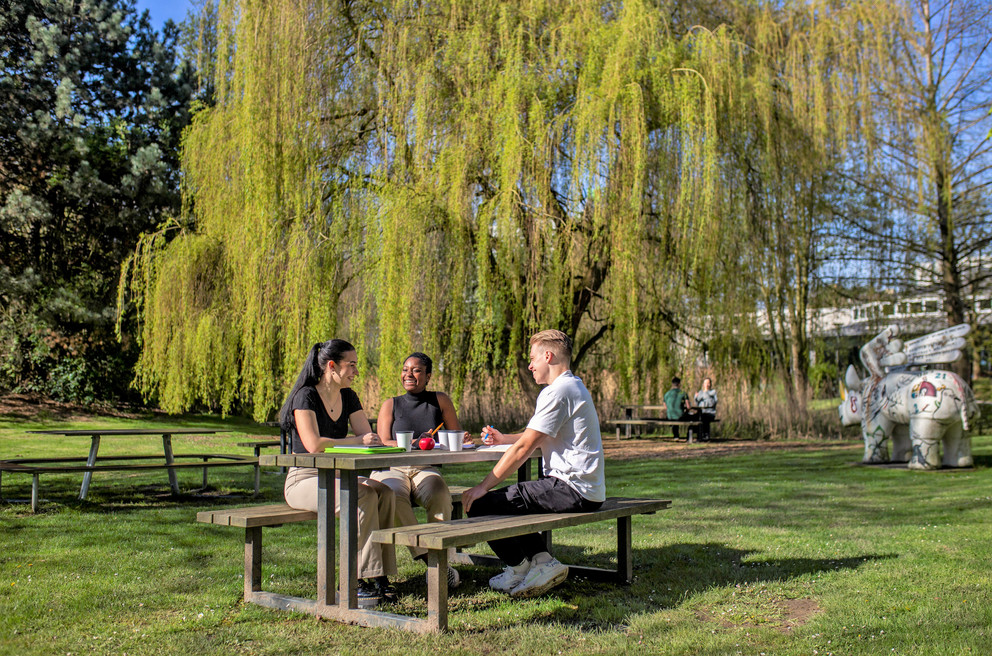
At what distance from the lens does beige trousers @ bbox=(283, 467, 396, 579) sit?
4.29 metres

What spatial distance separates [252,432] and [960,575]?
15.1 meters

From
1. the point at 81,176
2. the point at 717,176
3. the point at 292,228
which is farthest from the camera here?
the point at 81,176

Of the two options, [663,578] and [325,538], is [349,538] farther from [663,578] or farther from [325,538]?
[663,578]

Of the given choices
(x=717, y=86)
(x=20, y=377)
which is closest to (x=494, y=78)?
(x=717, y=86)

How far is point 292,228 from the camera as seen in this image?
1180cm

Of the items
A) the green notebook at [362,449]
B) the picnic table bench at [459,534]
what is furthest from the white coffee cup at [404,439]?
the picnic table bench at [459,534]

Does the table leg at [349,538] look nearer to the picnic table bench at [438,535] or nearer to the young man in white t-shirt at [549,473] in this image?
the picnic table bench at [438,535]

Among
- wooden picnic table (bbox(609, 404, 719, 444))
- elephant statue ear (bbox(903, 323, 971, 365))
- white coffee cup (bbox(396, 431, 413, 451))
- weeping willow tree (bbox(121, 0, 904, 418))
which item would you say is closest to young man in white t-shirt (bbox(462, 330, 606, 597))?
white coffee cup (bbox(396, 431, 413, 451))

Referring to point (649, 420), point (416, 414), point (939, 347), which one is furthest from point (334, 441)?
point (649, 420)

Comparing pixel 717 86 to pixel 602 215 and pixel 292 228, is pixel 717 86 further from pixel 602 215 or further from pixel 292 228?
pixel 292 228

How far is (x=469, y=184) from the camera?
11539 mm

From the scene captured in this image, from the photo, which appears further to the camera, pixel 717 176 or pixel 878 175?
pixel 878 175

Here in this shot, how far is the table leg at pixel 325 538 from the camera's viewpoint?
13.1 feet

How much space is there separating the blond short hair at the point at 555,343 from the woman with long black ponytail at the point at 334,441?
37.7 inches
